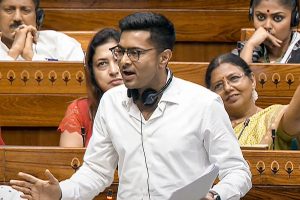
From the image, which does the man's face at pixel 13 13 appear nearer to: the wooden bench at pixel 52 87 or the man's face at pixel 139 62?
the wooden bench at pixel 52 87

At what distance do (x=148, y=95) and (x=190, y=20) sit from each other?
1173mm

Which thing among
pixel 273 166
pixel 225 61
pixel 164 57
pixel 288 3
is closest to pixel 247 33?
pixel 288 3

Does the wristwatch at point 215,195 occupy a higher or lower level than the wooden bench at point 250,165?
higher

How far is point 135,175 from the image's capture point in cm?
135

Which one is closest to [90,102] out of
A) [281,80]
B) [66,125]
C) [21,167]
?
[66,125]

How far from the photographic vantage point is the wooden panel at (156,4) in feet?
8.38

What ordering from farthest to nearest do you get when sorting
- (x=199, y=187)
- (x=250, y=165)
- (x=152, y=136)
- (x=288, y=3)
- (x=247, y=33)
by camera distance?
(x=247, y=33) < (x=288, y=3) < (x=250, y=165) < (x=152, y=136) < (x=199, y=187)

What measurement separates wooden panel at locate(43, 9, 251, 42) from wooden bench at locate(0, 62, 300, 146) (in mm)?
464

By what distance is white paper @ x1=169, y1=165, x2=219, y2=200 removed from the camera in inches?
48.6

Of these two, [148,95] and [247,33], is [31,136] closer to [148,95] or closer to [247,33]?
[247,33]

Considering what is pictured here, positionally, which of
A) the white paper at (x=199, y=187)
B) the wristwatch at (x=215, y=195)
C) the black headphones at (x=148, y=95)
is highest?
the black headphones at (x=148, y=95)

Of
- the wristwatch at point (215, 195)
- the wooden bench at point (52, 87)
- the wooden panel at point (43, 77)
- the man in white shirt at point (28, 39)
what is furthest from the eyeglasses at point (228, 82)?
the wristwatch at point (215, 195)

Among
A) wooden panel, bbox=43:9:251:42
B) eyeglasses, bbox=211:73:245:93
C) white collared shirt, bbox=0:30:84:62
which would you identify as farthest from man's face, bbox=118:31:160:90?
wooden panel, bbox=43:9:251:42

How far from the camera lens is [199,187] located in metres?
1.25
